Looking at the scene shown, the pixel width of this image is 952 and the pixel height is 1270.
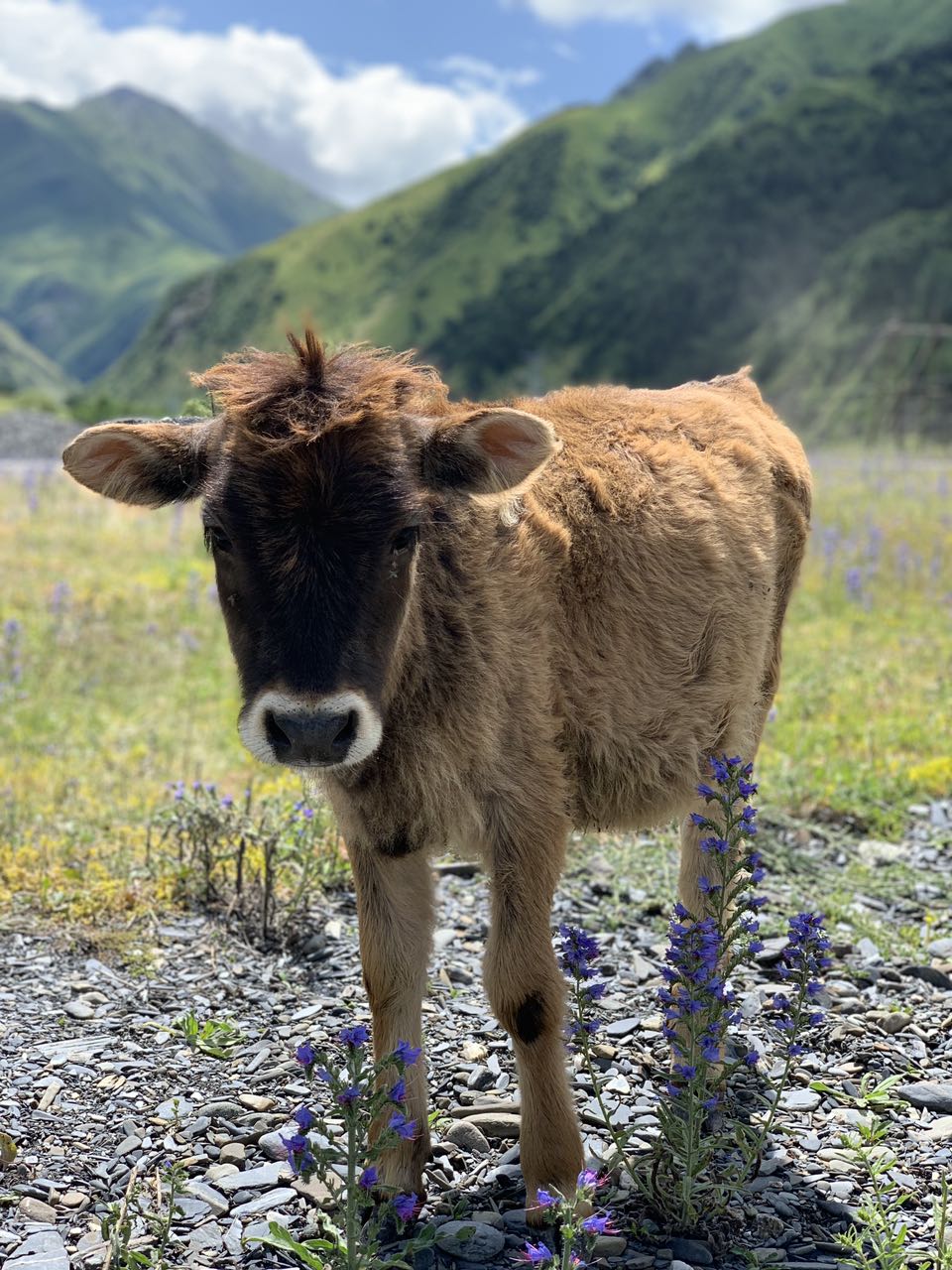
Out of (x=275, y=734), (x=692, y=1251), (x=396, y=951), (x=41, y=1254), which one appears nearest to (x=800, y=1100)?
(x=692, y=1251)

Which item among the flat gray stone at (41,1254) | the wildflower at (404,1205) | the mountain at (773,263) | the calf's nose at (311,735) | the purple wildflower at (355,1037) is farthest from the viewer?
the mountain at (773,263)

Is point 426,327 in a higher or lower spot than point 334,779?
higher

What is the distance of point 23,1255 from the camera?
3.96m

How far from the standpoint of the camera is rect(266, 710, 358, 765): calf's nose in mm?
3686

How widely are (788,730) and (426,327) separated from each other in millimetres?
180739

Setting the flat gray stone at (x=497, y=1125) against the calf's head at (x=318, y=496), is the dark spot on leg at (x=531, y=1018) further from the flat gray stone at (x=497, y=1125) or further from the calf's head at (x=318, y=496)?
the calf's head at (x=318, y=496)

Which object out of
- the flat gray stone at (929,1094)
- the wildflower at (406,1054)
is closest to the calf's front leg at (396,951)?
the wildflower at (406,1054)

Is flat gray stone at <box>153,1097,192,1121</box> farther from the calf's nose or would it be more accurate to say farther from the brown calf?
the calf's nose

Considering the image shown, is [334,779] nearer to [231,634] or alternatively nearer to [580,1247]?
[231,634]

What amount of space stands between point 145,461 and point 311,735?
61.3 inches

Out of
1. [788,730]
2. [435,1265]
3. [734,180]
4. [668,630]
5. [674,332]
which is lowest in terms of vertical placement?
[435,1265]

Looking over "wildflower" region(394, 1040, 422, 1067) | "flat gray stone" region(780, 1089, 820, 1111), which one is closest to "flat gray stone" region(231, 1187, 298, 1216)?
"wildflower" region(394, 1040, 422, 1067)

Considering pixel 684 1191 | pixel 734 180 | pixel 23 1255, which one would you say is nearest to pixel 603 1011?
pixel 684 1191

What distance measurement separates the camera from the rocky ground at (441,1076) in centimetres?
423
